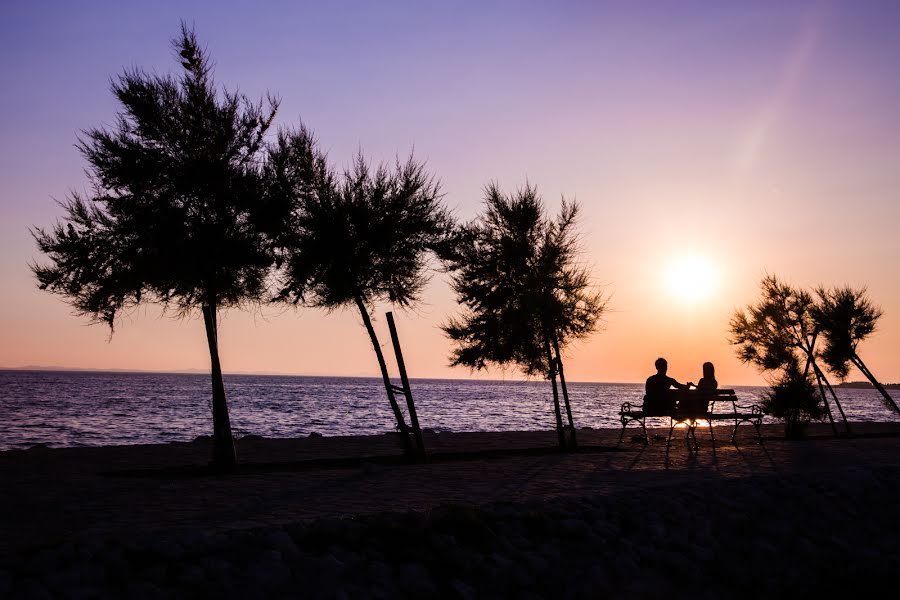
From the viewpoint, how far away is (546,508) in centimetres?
864

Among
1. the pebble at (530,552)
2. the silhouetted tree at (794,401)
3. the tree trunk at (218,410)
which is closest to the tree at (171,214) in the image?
the tree trunk at (218,410)

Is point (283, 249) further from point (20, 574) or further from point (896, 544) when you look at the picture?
point (896, 544)

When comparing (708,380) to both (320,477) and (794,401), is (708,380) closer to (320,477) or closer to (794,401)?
(794,401)

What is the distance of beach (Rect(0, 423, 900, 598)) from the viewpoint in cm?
629

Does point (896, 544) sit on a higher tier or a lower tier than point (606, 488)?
lower

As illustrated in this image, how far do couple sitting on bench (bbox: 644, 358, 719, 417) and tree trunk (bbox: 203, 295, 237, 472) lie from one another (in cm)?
873

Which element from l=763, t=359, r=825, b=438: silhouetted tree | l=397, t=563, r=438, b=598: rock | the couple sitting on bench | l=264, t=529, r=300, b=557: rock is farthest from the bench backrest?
l=264, t=529, r=300, b=557: rock

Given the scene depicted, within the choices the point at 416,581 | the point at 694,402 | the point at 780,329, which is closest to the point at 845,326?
the point at 780,329

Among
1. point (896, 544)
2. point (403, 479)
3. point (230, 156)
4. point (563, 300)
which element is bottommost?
point (896, 544)

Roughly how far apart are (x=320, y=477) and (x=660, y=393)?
856 centimetres

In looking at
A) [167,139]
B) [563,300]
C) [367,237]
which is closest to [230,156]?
[167,139]

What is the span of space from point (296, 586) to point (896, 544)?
8.71 m

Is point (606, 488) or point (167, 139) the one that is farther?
point (167, 139)

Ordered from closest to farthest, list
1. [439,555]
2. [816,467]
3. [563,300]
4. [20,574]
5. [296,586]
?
[20,574] < [296,586] < [439,555] < [816,467] < [563,300]
